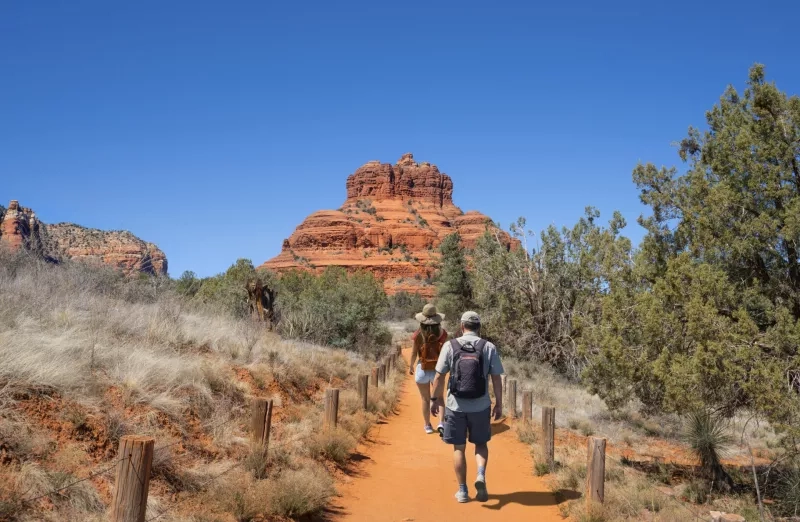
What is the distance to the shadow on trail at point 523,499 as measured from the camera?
674 centimetres

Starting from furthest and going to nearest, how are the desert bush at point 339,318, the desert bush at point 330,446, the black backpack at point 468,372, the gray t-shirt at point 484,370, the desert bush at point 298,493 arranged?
the desert bush at point 339,318 → the desert bush at point 330,446 → the gray t-shirt at point 484,370 → the black backpack at point 468,372 → the desert bush at point 298,493

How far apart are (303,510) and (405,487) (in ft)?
6.65

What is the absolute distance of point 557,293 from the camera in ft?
73.9

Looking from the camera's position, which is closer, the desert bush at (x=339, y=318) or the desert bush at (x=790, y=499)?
the desert bush at (x=790, y=499)

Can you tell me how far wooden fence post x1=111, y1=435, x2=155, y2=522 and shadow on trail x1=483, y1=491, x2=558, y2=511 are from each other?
13.6 ft

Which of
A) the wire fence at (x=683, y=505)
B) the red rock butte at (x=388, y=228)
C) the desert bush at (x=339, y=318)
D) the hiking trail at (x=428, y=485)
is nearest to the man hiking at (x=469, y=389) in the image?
the hiking trail at (x=428, y=485)

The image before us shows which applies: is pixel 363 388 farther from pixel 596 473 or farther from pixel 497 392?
pixel 596 473

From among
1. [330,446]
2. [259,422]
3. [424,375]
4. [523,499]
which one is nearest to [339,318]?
[424,375]

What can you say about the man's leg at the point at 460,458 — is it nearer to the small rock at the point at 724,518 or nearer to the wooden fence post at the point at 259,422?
the wooden fence post at the point at 259,422

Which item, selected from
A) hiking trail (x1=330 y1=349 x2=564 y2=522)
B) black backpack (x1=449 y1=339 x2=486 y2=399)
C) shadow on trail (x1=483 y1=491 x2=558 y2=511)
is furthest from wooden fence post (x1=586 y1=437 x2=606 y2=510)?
black backpack (x1=449 y1=339 x2=486 y2=399)

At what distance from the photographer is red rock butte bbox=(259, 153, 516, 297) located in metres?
112

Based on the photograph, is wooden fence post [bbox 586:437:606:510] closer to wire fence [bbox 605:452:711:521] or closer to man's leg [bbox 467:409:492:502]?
wire fence [bbox 605:452:711:521]

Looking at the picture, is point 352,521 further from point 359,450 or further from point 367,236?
point 367,236

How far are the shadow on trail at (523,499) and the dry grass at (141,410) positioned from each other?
81.5 inches
